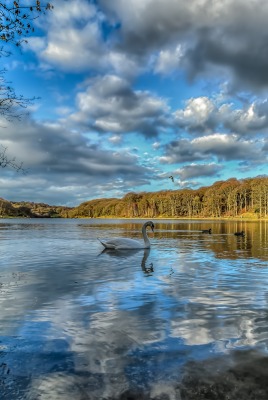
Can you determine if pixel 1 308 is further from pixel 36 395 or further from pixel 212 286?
pixel 212 286

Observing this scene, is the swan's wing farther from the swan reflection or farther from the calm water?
the calm water

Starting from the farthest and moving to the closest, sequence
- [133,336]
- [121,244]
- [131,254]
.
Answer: [121,244]
[131,254]
[133,336]

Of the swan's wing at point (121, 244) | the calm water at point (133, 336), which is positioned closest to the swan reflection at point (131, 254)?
the swan's wing at point (121, 244)

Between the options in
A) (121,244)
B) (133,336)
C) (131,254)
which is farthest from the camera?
(121,244)

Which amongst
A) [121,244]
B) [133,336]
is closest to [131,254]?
[121,244]

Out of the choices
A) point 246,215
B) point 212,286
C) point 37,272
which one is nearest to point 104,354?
point 212,286

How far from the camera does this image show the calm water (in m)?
5.55

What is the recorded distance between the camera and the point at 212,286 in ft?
44.5

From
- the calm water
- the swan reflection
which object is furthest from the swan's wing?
the calm water

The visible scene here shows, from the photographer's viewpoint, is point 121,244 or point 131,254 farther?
point 121,244

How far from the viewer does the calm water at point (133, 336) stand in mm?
5551

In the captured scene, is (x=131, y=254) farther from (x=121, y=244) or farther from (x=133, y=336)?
(x=133, y=336)

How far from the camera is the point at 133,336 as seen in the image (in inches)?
309

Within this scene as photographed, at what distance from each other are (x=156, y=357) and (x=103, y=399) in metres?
1.80
